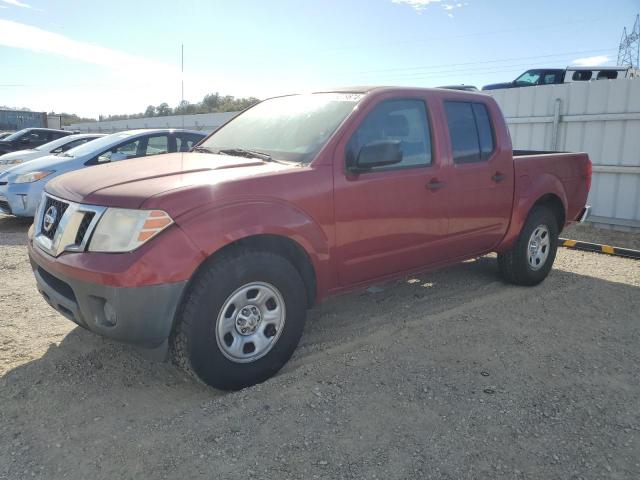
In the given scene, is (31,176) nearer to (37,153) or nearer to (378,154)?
(37,153)

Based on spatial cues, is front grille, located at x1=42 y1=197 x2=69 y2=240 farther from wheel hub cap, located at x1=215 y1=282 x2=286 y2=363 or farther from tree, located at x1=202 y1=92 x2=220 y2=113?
tree, located at x1=202 y1=92 x2=220 y2=113

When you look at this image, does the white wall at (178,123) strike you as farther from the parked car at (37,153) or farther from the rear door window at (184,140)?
the rear door window at (184,140)

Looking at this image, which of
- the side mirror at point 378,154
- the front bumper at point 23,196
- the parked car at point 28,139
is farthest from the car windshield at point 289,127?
the parked car at point 28,139

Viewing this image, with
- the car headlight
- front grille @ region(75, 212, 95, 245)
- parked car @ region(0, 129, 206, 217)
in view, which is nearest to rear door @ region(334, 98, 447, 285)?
the car headlight

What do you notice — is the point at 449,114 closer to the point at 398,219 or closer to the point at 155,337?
the point at 398,219

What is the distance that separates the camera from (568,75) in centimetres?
1703

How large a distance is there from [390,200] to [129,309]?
1947 millimetres

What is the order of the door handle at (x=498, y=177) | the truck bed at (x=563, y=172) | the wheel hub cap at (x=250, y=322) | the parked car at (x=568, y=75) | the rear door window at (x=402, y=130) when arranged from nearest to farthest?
the wheel hub cap at (x=250, y=322), the rear door window at (x=402, y=130), the door handle at (x=498, y=177), the truck bed at (x=563, y=172), the parked car at (x=568, y=75)

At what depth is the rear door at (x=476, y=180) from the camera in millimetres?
4316

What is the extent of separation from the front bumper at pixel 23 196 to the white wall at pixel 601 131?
851 cm

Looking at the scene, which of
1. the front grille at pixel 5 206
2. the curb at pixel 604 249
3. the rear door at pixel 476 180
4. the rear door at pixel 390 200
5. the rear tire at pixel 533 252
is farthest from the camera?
the front grille at pixel 5 206

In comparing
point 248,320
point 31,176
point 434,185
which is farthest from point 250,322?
point 31,176

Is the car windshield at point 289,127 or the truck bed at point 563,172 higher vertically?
the car windshield at point 289,127

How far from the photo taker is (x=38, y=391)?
3.14 m
